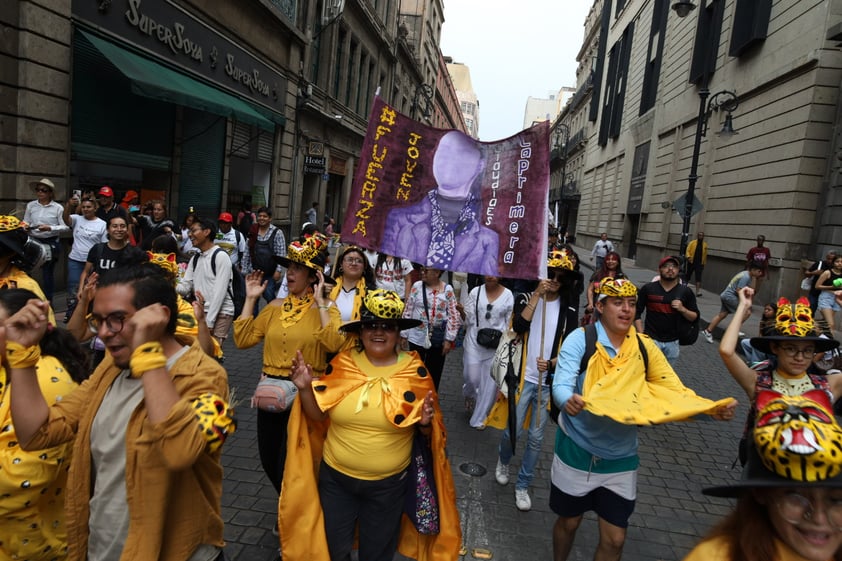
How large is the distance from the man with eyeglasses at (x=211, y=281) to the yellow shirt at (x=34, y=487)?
2.87 meters

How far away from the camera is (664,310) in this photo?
6254 mm

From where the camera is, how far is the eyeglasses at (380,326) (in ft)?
10.00

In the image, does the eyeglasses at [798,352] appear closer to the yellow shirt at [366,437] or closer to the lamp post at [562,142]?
the yellow shirt at [366,437]

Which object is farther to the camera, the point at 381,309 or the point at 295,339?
the point at 295,339

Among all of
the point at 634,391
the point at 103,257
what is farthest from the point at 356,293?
the point at 103,257

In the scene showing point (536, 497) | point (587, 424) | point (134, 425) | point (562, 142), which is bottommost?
point (536, 497)

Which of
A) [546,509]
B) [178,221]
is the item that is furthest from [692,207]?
[178,221]

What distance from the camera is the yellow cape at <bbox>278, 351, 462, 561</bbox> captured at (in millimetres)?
2910

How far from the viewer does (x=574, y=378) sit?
316 cm

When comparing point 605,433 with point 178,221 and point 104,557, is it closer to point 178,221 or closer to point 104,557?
point 104,557

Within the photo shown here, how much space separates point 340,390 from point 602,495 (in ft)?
5.45

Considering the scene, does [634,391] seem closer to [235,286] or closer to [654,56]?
[235,286]

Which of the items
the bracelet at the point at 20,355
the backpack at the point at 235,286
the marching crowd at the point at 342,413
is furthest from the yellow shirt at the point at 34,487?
the backpack at the point at 235,286

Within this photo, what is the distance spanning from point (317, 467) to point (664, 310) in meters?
4.76
